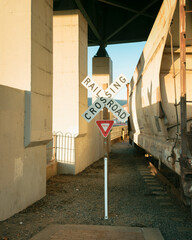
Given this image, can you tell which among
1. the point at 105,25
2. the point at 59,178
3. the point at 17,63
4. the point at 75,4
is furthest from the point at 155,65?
the point at 105,25

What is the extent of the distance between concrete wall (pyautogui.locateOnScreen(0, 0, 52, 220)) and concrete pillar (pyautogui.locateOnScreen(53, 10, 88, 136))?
3303 mm

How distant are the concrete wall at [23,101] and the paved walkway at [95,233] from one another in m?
1.25

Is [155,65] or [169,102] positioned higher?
[155,65]

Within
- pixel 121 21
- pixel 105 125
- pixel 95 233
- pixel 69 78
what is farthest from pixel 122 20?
pixel 95 233

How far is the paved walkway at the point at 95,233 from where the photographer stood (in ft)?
13.9

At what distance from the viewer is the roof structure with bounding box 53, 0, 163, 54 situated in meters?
15.7

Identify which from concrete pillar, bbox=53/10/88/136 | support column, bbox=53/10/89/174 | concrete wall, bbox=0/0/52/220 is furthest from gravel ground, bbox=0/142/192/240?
concrete pillar, bbox=53/10/88/136

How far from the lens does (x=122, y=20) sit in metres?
17.7

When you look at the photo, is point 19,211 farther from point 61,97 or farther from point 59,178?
point 61,97

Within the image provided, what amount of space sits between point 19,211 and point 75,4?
842 centimetres

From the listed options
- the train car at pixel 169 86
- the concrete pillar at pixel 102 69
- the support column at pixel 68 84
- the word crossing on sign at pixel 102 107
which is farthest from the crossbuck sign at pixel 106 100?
the concrete pillar at pixel 102 69

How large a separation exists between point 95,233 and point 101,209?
5.14ft

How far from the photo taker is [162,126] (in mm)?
6020

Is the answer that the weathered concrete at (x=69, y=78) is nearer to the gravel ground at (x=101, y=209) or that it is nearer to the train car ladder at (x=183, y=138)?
the gravel ground at (x=101, y=209)
